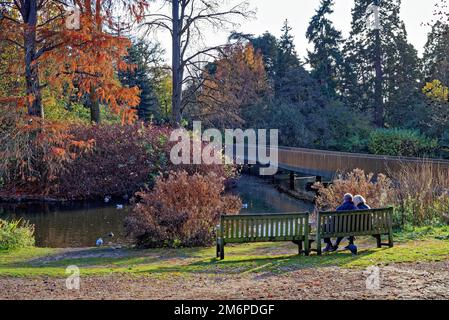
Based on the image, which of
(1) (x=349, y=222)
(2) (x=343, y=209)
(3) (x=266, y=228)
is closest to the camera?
(1) (x=349, y=222)

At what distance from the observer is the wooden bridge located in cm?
→ 2044

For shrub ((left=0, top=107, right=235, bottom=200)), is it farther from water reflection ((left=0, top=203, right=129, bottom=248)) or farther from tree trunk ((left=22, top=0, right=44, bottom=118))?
tree trunk ((left=22, top=0, right=44, bottom=118))

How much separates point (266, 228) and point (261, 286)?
2673 millimetres

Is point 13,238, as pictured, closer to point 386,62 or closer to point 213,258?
point 213,258

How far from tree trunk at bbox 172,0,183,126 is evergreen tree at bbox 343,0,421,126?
20.1 m

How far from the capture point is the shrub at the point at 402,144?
2747 cm

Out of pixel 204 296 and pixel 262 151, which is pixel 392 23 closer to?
pixel 262 151

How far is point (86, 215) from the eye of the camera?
60.0 ft

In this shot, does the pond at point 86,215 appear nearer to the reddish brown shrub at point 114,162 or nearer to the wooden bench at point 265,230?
the reddish brown shrub at point 114,162

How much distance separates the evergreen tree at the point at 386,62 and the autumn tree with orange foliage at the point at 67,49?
28035 mm

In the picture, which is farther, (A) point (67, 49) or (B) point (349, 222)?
(A) point (67, 49)

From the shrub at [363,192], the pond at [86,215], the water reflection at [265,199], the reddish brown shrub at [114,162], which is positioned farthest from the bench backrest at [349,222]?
the reddish brown shrub at [114,162]

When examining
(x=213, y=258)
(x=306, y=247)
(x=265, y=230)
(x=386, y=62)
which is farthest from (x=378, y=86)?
(x=213, y=258)
